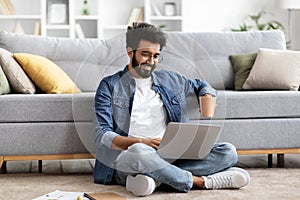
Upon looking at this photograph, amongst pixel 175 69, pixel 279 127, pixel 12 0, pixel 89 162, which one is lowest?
pixel 89 162

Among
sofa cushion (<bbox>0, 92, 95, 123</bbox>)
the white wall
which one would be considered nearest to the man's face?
sofa cushion (<bbox>0, 92, 95, 123</bbox>)

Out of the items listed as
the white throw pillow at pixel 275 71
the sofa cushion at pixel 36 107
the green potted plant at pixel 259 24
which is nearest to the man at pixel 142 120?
the sofa cushion at pixel 36 107

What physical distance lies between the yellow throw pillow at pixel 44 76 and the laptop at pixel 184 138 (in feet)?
3.52

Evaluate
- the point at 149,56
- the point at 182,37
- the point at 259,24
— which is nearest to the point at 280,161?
the point at 182,37

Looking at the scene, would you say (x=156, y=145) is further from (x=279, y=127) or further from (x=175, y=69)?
(x=279, y=127)

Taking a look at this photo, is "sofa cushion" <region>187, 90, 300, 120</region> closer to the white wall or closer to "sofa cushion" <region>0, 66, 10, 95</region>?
"sofa cushion" <region>0, 66, 10, 95</region>

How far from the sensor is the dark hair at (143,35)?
2436mm

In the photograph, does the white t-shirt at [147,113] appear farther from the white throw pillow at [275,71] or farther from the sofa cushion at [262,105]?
the white throw pillow at [275,71]

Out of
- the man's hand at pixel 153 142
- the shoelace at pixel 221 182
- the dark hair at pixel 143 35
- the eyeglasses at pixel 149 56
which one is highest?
the dark hair at pixel 143 35

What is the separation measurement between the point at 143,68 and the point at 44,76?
3.86 ft

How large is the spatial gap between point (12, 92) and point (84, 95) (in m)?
0.86

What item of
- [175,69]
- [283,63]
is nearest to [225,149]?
[175,69]

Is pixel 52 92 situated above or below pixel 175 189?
above

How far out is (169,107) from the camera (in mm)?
2703
